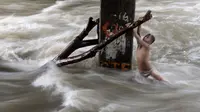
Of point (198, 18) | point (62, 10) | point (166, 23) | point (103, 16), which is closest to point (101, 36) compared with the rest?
point (103, 16)

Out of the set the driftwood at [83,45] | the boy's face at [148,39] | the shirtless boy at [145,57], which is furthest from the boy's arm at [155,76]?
the driftwood at [83,45]

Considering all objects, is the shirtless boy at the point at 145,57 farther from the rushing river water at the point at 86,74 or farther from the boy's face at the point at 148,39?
the rushing river water at the point at 86,74

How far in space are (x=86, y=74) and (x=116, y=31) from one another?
982mm

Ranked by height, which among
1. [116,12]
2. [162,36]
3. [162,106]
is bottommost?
[162,106]

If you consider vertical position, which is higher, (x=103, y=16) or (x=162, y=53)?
(x=103, y=16)

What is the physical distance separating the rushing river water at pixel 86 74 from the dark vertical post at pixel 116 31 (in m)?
0.20

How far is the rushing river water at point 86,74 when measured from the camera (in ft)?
20.6

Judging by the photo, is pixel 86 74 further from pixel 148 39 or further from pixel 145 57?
pixel 148 39

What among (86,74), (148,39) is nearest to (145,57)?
(148,39)

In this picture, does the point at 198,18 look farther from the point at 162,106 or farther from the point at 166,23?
the point at 162,106

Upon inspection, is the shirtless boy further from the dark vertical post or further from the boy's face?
the dark vertical post

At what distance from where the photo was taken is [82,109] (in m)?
5.99

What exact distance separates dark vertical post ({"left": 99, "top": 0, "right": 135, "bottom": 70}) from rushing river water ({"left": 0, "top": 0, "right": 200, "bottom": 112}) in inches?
7.9

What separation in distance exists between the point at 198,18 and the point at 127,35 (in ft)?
17.9
